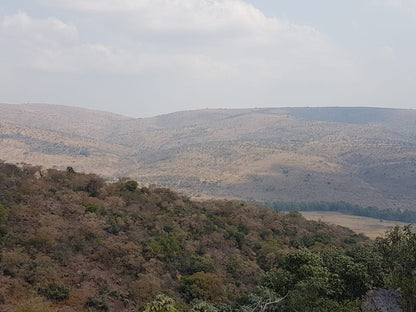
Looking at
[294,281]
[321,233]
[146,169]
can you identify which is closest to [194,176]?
[146,169]

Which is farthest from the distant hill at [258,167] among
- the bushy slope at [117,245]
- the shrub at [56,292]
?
the shrub at [56,292]

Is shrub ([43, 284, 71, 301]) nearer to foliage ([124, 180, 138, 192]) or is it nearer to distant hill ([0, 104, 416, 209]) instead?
foliage ([124, 180, 138, 192])

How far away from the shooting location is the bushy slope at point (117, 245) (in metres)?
15.3

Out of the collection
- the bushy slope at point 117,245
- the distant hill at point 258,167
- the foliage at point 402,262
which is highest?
the foliage at point 402,262

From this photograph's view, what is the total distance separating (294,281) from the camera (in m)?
15.8

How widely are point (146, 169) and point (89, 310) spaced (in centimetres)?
11250

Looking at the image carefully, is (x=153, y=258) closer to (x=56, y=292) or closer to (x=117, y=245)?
(x=117, y=245)

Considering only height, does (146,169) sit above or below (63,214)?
below

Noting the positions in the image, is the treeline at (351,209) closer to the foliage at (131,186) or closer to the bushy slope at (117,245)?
the bushy slope at (117,245)

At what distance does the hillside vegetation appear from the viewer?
14.0 meters

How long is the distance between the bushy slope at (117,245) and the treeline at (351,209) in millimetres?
52773

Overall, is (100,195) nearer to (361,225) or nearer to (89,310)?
(89,310)

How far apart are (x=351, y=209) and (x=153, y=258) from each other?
78.8 m

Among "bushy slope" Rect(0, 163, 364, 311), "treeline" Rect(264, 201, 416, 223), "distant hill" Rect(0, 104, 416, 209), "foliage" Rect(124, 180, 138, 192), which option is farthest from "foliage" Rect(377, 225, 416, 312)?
"distant hill" Rect(0, 104, 416, 209)
